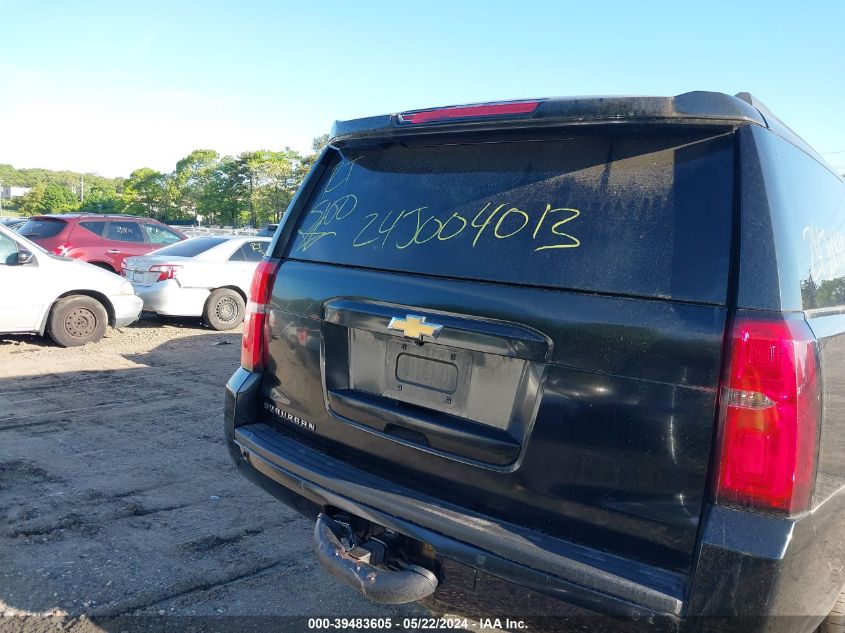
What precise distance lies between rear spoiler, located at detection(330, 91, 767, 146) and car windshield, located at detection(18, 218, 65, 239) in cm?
1294

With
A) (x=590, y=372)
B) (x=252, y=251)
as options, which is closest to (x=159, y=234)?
(x=252, y=251)

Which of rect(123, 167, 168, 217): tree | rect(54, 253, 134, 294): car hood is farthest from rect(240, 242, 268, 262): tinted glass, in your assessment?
rect(123, 167, 168, 217): tree

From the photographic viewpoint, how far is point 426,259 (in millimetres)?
2545

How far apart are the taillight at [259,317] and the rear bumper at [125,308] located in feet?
23.5

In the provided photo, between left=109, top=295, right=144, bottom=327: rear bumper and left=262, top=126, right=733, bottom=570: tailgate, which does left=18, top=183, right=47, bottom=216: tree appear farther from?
left=262, top=126, right=733, bottom=570: tailgate

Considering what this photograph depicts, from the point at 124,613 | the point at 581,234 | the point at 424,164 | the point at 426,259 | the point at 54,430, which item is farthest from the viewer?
the point at 54,430

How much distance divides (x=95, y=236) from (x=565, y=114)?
13.8 m

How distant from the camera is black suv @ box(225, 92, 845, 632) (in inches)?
74.0

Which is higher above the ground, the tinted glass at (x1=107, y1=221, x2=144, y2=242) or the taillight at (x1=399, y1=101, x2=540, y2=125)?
the taillight at (x1=399, y1=101, x2=540, y2=125)

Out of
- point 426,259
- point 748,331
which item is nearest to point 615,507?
point 748,331

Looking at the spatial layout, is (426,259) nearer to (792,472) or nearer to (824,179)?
(792,472)

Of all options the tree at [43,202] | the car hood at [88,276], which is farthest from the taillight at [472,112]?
the tree at [43,202]

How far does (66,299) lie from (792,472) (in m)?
9.28

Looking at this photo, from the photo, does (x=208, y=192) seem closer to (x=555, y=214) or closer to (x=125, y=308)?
(x=125, y=308)
